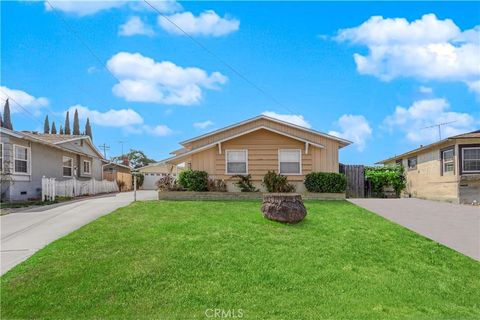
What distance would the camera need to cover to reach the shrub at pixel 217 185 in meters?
17.7

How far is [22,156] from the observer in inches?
736

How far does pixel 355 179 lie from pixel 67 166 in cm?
1831

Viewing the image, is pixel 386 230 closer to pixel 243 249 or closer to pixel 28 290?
pixel 243 249

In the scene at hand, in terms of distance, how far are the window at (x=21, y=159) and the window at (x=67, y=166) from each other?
5.14 meters

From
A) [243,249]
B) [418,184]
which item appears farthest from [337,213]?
[418,184]

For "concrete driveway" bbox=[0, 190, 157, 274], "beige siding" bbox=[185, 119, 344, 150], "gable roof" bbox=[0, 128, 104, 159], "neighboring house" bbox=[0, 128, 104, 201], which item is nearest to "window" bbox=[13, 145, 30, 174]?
"neighboring house" bbox=[0, 128, 104, 201]

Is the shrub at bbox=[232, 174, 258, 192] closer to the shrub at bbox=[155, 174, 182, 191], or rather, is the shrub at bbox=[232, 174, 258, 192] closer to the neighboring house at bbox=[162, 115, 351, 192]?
the neighboring house at bbox=[162, 115, 351, 192]

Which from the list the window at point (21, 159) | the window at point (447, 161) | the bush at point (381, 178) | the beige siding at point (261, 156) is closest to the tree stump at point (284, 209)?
the beige siding at point (261, 156)

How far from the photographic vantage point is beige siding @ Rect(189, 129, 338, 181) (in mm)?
18531

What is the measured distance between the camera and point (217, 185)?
59.0 ft

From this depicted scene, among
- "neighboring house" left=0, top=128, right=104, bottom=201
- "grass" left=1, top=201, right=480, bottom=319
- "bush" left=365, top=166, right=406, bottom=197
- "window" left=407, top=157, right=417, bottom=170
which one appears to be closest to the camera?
"grass" left=1, top=201, right=480, bottom=319

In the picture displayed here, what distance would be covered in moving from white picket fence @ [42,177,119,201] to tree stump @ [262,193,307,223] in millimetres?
12038

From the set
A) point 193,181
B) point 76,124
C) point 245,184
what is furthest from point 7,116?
point 245,184

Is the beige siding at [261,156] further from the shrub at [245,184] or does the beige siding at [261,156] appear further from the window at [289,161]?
the shrub at [245,184]
